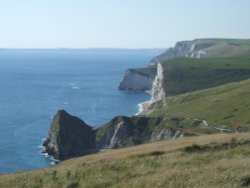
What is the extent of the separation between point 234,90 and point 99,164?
452 feet

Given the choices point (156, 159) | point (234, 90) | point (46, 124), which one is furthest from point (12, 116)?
point (156, 159)

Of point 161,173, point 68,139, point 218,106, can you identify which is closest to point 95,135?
point 68,139

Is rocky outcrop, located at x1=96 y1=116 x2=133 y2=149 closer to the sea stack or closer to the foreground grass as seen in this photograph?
the sea stack

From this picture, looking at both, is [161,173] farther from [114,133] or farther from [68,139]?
[114,133]

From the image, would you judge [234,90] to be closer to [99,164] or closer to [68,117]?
[68,117]

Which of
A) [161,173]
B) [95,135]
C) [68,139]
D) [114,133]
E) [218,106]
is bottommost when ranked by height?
[95,135]

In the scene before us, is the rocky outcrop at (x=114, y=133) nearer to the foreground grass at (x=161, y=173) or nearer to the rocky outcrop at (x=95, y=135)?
the rocky outcrop at (x=95, y=135)

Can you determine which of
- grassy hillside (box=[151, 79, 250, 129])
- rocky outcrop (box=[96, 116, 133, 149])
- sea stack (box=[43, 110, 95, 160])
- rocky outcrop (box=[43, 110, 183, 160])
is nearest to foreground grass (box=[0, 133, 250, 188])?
grassy hillside (box=[151, 79, 250, 129])

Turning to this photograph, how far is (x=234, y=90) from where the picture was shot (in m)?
Result: 163

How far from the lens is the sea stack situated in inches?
4980

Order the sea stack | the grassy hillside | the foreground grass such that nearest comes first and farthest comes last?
the foreground grass
the sea stack
the grassy hillside

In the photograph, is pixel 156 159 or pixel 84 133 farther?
pixel 84 133

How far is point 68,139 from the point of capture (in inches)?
5089

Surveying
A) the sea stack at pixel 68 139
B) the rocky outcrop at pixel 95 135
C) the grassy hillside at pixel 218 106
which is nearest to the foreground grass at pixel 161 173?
the grassy hillside at pixel 218 106
